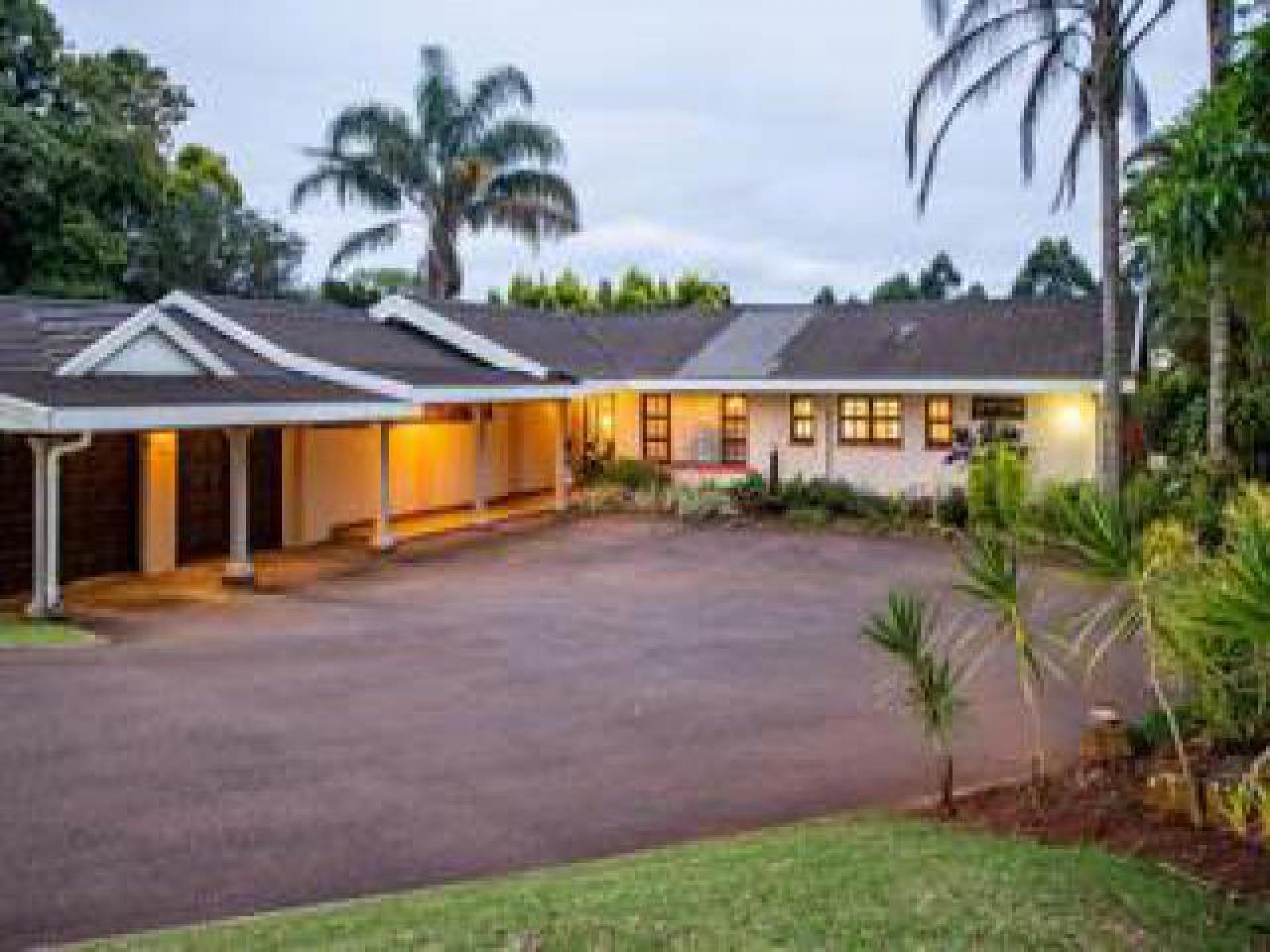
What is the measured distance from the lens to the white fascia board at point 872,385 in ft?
76.5

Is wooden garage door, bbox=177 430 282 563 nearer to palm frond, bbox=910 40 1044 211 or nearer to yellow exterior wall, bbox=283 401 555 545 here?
yellow exterior wall, bbox=283 401 555 545

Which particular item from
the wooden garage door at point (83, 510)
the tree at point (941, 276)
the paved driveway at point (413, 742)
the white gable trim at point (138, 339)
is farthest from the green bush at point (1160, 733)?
the tree at point (941, 276)

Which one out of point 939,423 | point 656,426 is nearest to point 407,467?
point 656,426

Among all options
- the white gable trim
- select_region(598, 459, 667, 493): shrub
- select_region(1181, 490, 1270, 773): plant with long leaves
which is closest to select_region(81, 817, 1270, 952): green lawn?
select_region(1181, 490, 1270, 773): plant with long leaves

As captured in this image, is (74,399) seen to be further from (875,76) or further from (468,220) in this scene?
(875,76)

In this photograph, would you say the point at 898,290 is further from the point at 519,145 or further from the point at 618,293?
the point at 519,145

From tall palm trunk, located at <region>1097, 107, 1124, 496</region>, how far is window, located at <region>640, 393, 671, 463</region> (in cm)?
1124

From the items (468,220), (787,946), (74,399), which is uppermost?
(468,220)

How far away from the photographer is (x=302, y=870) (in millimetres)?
7105

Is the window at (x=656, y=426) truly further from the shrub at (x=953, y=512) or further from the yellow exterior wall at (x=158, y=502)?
the yellow exterior wall at (x=158, y=502)

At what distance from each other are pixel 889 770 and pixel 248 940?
5109mm

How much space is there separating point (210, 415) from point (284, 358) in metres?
4.68

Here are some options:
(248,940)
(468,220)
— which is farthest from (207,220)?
(248,940)

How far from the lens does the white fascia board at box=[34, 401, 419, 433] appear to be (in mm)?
14398
